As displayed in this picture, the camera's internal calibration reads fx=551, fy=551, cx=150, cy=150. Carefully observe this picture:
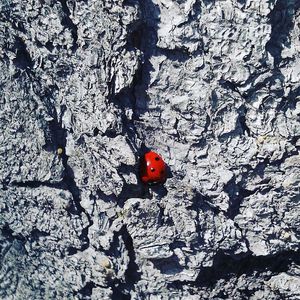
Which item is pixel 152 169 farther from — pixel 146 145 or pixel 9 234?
pixel 9 234

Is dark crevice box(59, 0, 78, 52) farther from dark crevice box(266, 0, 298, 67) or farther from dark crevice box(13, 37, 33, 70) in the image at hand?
dark crevice box(266, 0, 298, 67)

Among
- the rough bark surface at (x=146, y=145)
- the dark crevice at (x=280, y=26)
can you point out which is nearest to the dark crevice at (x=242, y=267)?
the rough bark surface at (x=146, y=145)

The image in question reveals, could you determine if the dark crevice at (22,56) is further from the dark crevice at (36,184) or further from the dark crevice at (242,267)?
the dark crevice at (242,267)

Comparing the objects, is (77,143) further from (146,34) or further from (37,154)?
(146,34)

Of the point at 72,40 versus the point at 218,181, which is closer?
the point at 72,40

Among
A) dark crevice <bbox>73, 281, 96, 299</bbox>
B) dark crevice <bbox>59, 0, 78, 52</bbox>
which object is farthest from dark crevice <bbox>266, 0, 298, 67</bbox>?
dark crevice <bbox>73, 281, 96, 299</bbox>

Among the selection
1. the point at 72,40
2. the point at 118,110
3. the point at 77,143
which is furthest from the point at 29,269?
the point at 72,40
